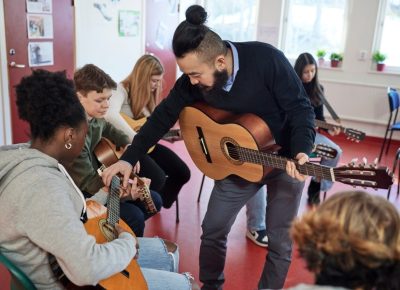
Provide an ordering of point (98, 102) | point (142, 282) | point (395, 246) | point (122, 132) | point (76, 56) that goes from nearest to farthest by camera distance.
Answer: point (395, 246)
point (142, 282)
point (98, 102)
point (122, 132)
point (76, 56)

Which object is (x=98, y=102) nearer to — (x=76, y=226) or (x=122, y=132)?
(x=122, y=132)

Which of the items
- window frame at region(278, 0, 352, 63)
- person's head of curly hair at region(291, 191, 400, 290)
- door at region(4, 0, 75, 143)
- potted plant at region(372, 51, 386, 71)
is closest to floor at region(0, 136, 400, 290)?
person's head of curly hair at region(291, 191, 400, 290)

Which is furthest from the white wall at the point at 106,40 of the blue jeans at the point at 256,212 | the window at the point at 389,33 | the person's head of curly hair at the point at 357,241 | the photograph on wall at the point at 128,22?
the person's head of curly hair at the point at 357,241

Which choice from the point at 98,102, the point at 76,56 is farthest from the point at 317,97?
the point at 76,56

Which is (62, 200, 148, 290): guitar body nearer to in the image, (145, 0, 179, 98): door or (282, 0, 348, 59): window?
(145, 0, 179, 98): door

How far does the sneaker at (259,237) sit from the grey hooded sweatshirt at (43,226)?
71.2 inches

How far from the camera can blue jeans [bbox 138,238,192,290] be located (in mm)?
1581

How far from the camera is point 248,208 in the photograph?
10.0 ft

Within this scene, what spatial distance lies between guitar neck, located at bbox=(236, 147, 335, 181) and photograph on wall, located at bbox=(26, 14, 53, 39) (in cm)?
279

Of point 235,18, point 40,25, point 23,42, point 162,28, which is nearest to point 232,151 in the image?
point 23,42

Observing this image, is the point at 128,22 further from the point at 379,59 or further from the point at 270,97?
the point at 270,97

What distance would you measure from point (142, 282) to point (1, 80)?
9.77 feet

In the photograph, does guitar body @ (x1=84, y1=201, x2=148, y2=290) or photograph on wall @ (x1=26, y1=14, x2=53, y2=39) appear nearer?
guitar body @ (x1=84, y1=201, x2=148, y2=290)

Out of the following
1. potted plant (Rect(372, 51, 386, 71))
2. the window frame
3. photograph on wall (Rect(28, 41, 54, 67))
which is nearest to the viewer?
photograph on wall (Rect(28, 41, 54, 67))
